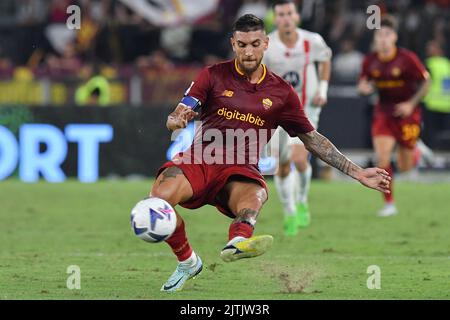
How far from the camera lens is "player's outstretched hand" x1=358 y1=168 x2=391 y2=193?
9.01m

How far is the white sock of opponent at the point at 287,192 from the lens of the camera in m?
13.7

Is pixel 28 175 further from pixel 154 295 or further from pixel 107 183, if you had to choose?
pixel 154 295

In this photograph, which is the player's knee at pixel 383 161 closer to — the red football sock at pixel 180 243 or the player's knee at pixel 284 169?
the player's knee at pixel 284 169

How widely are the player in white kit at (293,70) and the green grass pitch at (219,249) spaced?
1.58 ft

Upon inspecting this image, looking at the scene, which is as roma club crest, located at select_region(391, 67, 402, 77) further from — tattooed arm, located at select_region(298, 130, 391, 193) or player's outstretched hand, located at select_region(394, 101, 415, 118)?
tattooed arm, located at select_region(298, 130, 391, 193)

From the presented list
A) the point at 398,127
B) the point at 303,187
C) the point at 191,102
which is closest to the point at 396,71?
the point at 398,127

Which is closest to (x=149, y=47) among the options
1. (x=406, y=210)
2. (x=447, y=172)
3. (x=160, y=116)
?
(x=160, y=116)

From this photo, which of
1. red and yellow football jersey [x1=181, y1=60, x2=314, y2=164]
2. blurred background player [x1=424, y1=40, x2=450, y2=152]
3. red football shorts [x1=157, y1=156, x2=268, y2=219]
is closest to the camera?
red football shorts [x1=157, y1=156, x2=268, y2=219]

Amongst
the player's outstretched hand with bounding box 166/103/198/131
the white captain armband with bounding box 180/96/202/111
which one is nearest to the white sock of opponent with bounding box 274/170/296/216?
the white captain armband with bounding box 180/96/202/111

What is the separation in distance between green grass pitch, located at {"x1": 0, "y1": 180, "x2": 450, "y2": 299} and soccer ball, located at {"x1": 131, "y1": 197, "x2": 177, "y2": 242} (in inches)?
22.6

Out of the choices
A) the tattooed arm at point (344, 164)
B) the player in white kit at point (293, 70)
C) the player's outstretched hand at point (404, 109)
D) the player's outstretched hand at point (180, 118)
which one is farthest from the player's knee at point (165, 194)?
the player's outstretched hand at point (404, 109)
